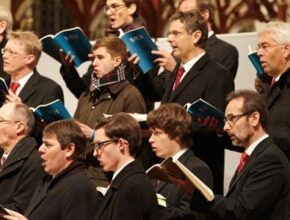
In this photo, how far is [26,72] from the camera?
268 inches

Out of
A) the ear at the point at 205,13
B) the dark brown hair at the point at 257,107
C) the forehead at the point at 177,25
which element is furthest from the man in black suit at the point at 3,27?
the dark brown hair at the point at 257,107

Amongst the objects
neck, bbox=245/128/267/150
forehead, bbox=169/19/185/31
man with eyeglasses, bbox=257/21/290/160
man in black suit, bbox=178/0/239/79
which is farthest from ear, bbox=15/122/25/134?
neck, bbox=245/128/267/150

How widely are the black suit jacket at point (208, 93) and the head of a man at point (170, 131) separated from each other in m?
0.29

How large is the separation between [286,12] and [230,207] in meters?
3.34

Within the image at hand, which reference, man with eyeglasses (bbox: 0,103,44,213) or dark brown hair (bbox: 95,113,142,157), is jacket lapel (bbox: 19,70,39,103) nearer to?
man with eyeglasses (bbox: 0,103,44,213)

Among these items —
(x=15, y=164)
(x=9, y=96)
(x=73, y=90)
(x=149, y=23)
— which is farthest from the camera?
(x=149, y=23)

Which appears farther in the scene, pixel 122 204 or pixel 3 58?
pixel 3 58

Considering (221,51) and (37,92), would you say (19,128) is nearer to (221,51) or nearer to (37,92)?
(37,92)

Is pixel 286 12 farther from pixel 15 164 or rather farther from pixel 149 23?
pixel 15 164

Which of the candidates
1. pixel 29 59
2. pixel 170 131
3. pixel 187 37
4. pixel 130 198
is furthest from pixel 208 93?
pixel 29 59

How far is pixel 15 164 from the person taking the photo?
5984 millimetres

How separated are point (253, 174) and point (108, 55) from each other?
165 centimetres

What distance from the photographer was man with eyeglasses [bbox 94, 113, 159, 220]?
493 cm

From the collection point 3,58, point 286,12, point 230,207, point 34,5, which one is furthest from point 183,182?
point 34,5
